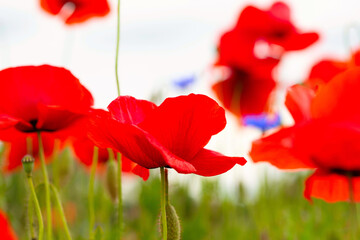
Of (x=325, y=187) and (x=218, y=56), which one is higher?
(x=218, y=56)

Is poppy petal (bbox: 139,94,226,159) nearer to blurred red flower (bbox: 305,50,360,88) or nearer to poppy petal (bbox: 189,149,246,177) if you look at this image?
poppy petal (bbox: 189,149,246,177)

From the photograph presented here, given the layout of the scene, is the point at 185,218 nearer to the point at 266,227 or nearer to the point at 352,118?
the point at 266,227

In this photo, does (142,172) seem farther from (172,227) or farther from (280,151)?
(280,151)

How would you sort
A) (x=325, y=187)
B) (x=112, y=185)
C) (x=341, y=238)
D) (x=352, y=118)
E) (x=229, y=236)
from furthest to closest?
1. (x=229, y=236)
2. (x=341, y=238)
3. (x=112, y=185)
4. (x=325, y=187)
5. (x=352, y=118)

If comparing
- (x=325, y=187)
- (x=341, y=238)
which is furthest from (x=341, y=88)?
(x=341, y=238)

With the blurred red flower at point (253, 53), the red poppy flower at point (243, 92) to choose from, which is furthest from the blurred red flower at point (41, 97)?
the red poppy flower at point (243, 92)

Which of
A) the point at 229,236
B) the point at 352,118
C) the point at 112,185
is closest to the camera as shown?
the point at 352,118

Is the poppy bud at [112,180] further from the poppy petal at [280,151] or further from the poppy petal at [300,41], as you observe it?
the poppy petal at [300,41]
